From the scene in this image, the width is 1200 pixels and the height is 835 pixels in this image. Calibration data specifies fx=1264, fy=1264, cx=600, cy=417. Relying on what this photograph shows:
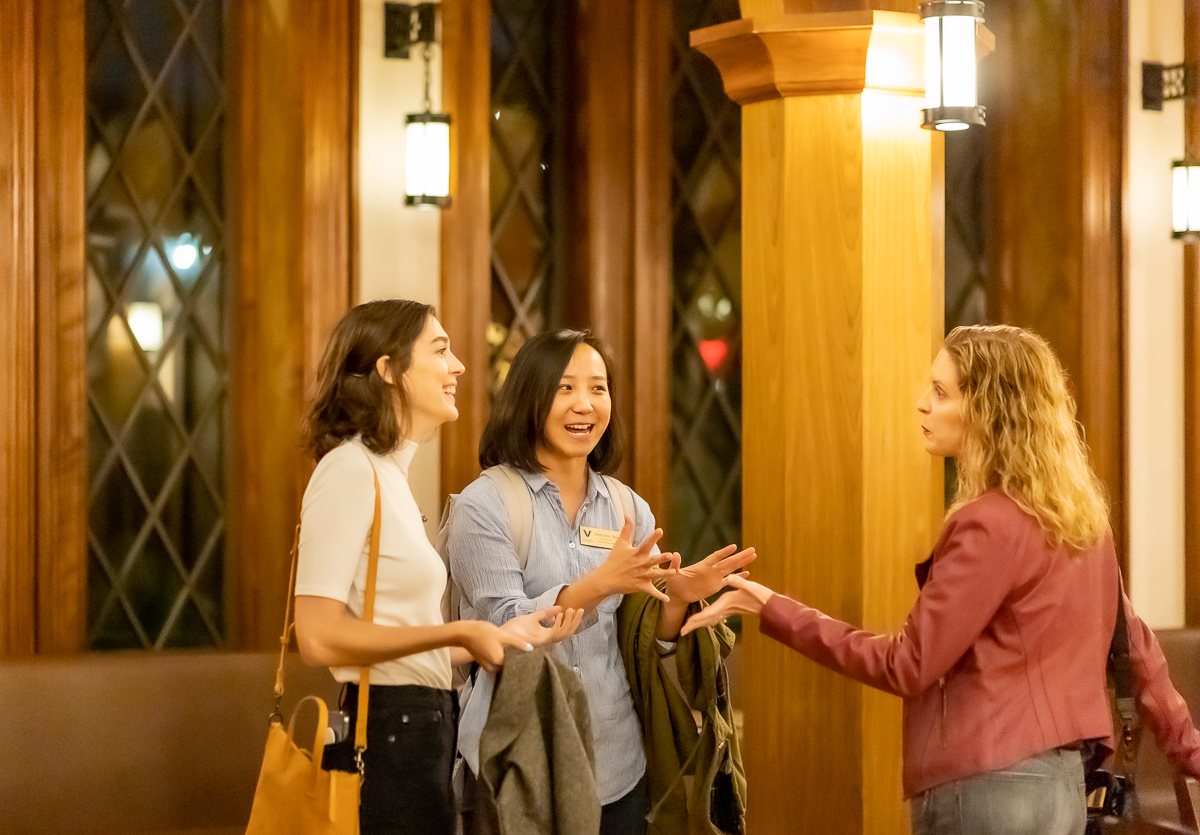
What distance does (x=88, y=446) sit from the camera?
4.15 metres

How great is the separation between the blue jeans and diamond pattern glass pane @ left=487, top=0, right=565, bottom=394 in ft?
9.56

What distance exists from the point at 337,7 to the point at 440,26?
1.16ft

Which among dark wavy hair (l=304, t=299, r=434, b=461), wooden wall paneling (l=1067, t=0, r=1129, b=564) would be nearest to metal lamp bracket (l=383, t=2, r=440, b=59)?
dark wavy hair (l=304, t=299, r=434, b=461)

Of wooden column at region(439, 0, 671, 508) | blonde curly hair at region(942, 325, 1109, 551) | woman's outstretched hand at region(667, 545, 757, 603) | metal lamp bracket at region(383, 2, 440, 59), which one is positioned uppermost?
metal lamp bracket at region(383, 2, 440, 59)

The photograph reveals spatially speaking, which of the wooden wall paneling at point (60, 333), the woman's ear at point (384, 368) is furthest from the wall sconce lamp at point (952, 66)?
the wooden wall paneling at point (60, 333)

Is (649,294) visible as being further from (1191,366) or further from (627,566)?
(627,566)

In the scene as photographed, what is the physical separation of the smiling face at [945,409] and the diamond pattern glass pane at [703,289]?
2.70m

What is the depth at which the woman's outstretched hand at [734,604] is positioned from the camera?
2.35 metres

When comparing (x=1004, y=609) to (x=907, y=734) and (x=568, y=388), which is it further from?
(x=568, y=388)

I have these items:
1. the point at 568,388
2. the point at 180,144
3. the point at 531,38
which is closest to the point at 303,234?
the point at 180,144

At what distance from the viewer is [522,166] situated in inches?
186

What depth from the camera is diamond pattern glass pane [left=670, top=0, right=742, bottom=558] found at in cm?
493

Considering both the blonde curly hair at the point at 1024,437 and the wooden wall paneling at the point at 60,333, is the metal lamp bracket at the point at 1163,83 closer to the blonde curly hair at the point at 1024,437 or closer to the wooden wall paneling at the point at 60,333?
the blonde curly hair at the point at 1024,437

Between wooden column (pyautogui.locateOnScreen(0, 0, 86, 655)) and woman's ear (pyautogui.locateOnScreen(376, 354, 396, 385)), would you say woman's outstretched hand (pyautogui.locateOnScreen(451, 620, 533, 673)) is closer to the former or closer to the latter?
woman's ear (pyautogui.locateOnScreen(376, 354, 396, 385))
